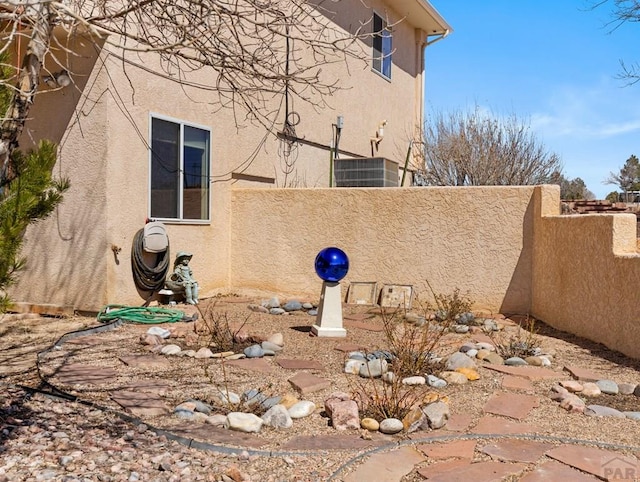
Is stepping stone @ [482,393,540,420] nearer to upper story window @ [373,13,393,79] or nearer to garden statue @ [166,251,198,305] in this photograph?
garden statue @ [166,251,198,305]

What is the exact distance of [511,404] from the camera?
438cm

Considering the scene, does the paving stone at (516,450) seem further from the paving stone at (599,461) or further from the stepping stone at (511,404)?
the stepping stone at (511,404)

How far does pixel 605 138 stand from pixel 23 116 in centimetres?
2475

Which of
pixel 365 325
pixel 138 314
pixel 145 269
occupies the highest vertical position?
pixel 145 269

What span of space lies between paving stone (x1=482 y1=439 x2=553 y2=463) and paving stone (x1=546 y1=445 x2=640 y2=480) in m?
0.07

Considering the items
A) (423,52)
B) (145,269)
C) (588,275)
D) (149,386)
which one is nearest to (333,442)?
(149,386)

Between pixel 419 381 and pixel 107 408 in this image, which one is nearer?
pixel 107 408

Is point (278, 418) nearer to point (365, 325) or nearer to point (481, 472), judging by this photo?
point (481, 472)

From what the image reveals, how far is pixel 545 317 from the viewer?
782 centimetres

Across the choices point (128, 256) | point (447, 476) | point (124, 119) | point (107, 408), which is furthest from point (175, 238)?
point (447, 476)

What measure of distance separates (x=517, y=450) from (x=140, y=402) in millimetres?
2557

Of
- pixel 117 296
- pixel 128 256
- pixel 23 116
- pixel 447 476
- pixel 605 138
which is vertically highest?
pixel 605 138

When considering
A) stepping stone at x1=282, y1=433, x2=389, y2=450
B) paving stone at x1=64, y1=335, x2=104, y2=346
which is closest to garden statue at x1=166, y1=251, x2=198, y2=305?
paving stone at x1=64, y1=335, x2=104, y2=346

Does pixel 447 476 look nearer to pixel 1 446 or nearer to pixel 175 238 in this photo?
pixel 1 446
